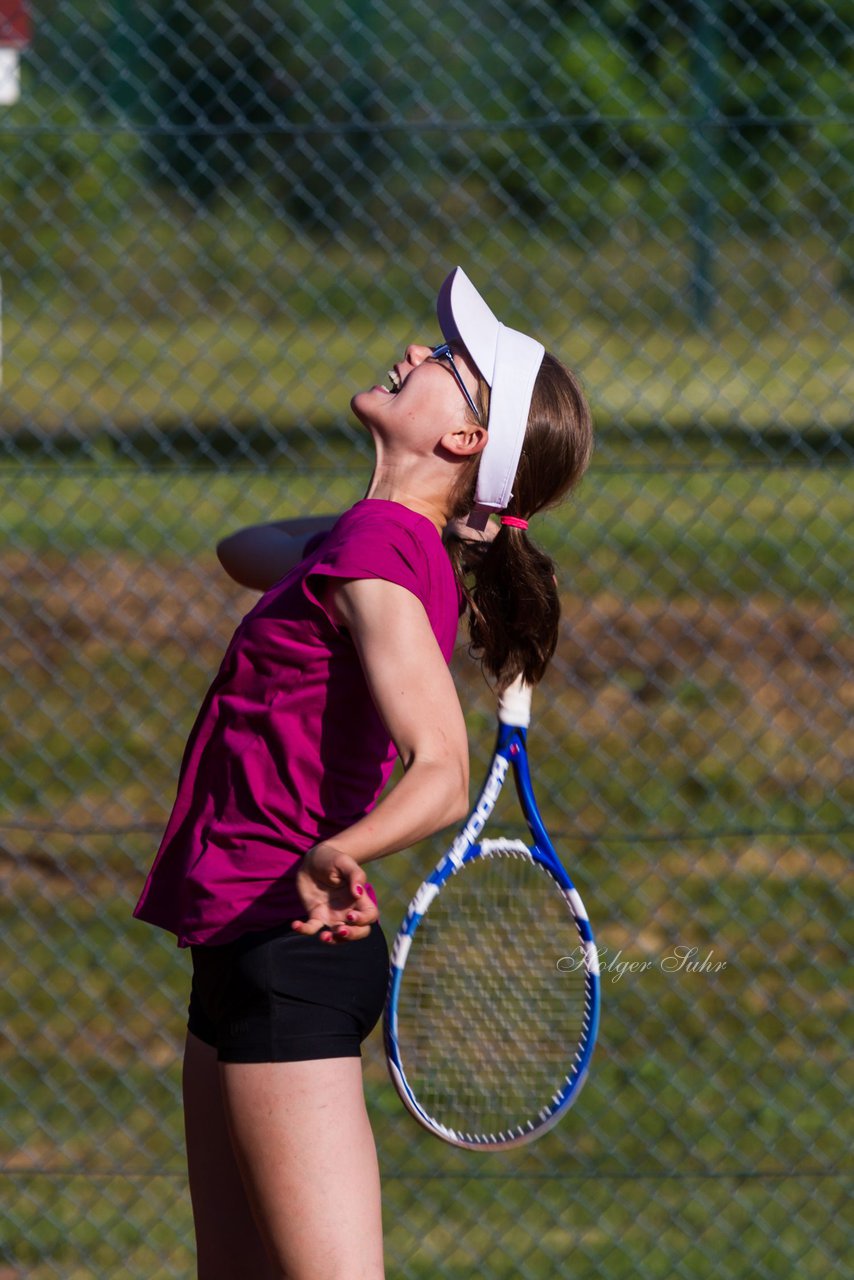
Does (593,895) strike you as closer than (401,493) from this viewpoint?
No

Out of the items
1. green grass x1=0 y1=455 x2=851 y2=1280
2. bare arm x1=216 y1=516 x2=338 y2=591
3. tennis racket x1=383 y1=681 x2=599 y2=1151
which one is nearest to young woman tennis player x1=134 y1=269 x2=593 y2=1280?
bare arm x1=216 y1=516 x2=338 y2=591

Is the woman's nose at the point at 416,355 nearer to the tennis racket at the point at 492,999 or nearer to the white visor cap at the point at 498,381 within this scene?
the white visor cap at the point at 498,381

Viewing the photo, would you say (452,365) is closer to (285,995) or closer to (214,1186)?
(285,995)

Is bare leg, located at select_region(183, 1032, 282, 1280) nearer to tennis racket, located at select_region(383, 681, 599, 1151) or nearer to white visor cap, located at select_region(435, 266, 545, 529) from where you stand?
tennis racket, located at select_region(383, 681, 599, 1151)

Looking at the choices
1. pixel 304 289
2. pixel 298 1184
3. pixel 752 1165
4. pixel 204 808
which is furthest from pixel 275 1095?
pixel 304 289

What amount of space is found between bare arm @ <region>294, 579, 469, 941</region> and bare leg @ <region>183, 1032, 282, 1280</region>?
1.54 feet

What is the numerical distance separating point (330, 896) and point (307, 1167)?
0.37m

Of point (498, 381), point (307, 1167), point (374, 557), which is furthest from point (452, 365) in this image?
point (307, 1167)

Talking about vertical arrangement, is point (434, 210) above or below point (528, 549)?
below

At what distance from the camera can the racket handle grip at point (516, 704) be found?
224 centimetres

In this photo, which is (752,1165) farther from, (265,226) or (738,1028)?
(265,226)

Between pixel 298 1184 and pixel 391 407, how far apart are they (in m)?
0.91

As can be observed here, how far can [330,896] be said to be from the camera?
5.44 ft

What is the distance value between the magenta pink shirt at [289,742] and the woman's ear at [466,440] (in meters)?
0.09
